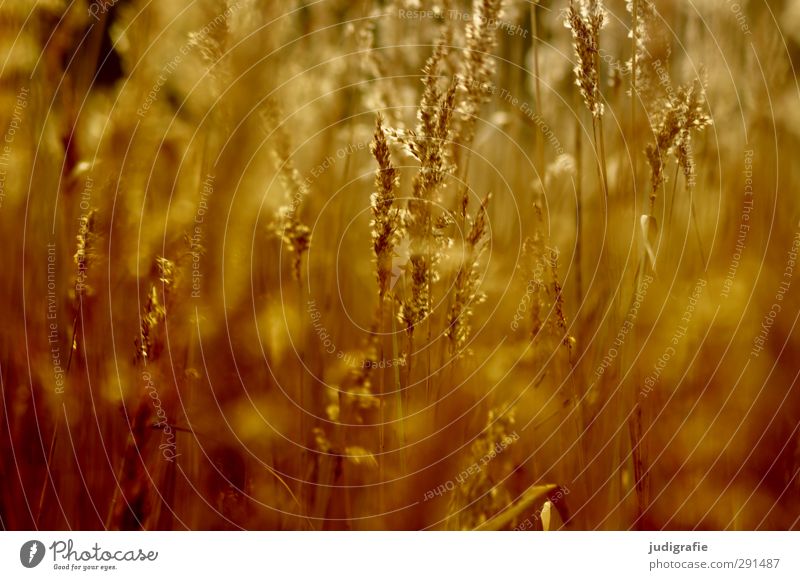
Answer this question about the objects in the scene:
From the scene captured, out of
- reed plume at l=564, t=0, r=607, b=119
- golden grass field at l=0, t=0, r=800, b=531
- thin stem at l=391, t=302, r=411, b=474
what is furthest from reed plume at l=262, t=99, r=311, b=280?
reed plume at l=564, t=0, r=607, b=119

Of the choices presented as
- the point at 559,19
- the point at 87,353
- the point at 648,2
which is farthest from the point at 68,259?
the point at 648,2

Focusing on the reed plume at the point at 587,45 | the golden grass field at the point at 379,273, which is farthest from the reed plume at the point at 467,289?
the reed plume at the point at 587,45

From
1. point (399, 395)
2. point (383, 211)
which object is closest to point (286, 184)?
point (383, 211)

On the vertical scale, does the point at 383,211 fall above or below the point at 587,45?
below

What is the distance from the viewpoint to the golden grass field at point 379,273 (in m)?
0.64

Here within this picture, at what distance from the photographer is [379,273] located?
63cm

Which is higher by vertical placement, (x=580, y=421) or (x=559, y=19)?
(x=559, y=19)

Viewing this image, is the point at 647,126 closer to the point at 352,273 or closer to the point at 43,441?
the point at 352,273

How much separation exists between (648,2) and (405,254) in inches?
15.9

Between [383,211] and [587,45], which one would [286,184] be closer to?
[383,211]

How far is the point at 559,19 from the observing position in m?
0.70

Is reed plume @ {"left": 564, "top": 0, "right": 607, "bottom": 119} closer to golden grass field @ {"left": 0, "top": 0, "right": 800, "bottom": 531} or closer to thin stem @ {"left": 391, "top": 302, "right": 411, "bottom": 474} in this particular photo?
golden grass field @ {"left": 0, "top": 0, "right": 800, "bottom": 531}

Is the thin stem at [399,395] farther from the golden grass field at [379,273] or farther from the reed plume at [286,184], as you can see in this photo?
the reed plume at [286,184]

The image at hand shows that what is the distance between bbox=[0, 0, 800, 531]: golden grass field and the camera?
0.64 m
